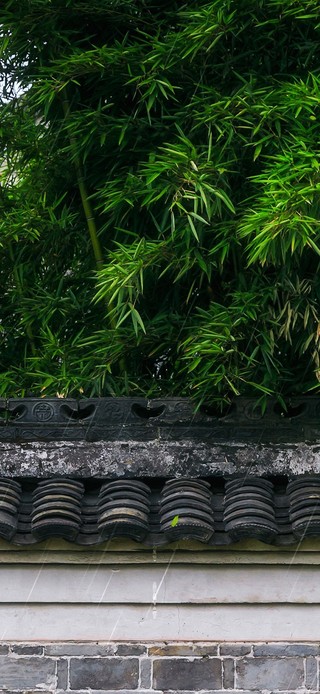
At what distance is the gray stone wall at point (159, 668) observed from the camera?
14.3 ft

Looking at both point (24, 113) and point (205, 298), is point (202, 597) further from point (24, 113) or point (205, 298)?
point (24, 113)

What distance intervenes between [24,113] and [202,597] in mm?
3101

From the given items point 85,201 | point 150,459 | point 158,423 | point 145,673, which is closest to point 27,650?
point 145,673

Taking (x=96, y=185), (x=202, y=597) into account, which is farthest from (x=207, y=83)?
(x=202, y=597)

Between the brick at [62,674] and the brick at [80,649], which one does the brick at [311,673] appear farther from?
the brick at [62,674]

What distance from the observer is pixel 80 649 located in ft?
14.4

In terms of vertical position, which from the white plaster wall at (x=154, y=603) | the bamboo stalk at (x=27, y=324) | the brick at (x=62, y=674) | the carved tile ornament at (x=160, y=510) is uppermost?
the bamboo stalk at (x=27, y=324)

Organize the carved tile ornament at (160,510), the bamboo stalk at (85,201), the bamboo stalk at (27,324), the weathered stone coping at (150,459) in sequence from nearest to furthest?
the carved tile ornament at (160,510) → the weathered stone coping at (150,459) → the bamboo stalk at (85,201) → the bamboo stalk at (27,324)

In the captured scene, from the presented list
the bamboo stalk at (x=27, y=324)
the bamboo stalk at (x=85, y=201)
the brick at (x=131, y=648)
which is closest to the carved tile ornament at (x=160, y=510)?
the brick at (x=131, y=648)

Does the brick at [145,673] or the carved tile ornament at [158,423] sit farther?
the carved tile ornament at [158,423]

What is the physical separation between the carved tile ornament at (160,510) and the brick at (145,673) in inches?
18.5

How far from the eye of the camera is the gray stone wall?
14.3ft

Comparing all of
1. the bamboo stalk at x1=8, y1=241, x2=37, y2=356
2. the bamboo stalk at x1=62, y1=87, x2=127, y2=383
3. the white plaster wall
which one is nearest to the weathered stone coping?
the white plaster wall

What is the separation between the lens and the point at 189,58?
513cm
